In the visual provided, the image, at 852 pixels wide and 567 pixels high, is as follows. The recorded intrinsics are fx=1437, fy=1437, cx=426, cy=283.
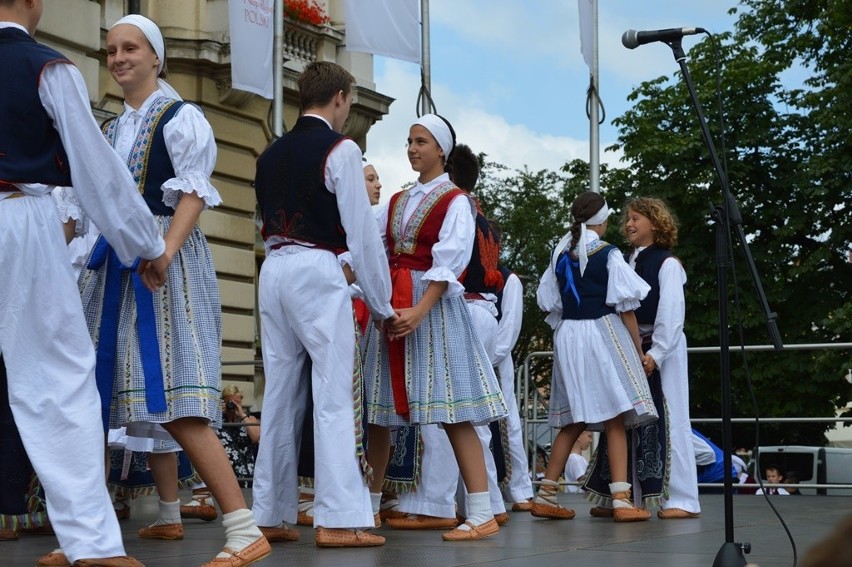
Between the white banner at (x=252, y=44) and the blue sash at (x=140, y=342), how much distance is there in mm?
12723

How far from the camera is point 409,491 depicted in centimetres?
746

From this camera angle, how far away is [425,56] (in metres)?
19.8

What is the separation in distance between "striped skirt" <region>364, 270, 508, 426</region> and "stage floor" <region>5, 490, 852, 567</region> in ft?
1.90

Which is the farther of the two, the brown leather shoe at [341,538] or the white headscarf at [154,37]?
the brown leather shoe at [341,538]

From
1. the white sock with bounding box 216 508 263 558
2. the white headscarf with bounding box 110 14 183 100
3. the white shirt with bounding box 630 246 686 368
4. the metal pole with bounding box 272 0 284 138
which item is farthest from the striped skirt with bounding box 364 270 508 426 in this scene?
the metal pole with bounding box 272 0 284 138

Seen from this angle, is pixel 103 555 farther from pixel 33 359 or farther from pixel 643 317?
pixel 643 317

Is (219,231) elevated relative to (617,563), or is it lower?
elevated

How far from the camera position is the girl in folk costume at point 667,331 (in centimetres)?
877

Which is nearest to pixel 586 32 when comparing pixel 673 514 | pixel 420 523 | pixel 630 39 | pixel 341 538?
pixel 673 514

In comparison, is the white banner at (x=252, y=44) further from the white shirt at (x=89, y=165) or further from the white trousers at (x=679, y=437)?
the white shirt at (x=89, y=165)

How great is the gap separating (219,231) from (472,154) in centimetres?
1236

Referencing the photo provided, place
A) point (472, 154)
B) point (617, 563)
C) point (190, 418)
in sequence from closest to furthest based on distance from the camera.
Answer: point (190, 418), point (617, 563), point (472, 154)

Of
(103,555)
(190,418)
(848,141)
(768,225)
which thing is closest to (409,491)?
(190,418)

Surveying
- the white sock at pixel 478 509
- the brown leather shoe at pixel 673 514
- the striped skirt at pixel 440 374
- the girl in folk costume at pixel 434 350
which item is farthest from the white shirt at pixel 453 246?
the brown leather shoe at pixel 673 514
